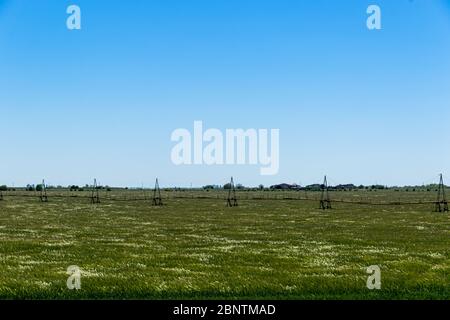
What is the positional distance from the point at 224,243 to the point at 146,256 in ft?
23.0

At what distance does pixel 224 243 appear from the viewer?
3138 cm

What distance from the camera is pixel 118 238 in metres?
34.3

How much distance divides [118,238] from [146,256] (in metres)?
9.38

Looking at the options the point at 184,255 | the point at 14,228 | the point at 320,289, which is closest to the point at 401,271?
the point at 320,289

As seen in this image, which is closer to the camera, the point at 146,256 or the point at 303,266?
the point at 303,266
